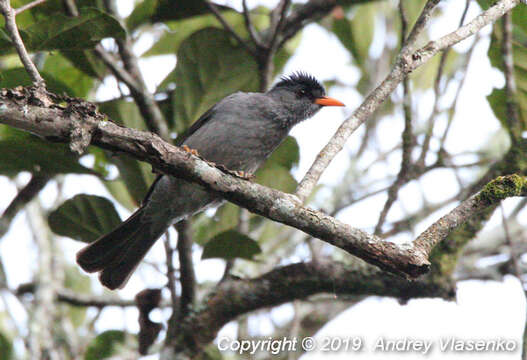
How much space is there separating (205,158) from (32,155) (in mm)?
1159

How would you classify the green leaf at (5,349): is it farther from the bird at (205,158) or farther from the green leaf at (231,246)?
the green leaf at (231,246)

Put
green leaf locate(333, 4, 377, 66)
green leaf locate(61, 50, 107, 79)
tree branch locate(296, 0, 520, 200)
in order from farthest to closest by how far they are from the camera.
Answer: green leaf locate(333, 4, 377, 66), green leaf locate(61, 50, 107, 79), tree branch locate(296, 0, 520, 200)

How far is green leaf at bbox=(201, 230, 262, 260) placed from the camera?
151 inches

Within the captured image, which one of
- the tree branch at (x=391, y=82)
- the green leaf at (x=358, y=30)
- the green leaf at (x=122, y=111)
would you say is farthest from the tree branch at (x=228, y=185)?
the green leaf at (x=358, y=30)

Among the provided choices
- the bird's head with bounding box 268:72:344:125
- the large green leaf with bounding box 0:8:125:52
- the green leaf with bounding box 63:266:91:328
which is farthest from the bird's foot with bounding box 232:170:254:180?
the green leaf with bounding box 63:266:91:328

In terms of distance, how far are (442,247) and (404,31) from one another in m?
1.48

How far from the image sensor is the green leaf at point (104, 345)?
446cm

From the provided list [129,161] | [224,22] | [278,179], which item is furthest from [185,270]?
[224,22]

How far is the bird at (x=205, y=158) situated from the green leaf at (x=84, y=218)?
0.30 ft

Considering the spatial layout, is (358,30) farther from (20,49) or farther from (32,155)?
(20,49)

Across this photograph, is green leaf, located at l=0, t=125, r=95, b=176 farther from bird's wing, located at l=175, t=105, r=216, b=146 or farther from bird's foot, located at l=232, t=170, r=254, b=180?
bird's foot, located at l=232, t=170, r=254, b=180

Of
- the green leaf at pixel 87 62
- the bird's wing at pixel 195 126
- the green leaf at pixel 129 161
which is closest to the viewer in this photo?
the green leaf at pixel 129 161

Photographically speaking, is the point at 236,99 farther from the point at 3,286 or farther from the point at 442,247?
the point at 3,286

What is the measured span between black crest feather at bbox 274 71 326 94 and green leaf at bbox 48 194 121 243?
191 centimetres
